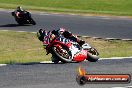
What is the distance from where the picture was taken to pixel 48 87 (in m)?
11.5

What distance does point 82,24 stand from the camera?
31.4 meters

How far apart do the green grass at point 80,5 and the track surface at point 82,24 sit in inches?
147

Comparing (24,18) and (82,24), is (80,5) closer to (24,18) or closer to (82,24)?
(82,24)

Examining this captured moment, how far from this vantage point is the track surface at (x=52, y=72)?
38.6 feet

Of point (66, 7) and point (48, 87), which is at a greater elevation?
point (48, 87)

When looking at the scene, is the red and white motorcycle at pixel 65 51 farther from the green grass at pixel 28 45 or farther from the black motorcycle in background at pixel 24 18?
the black motorcycle in background at pixel 24 18

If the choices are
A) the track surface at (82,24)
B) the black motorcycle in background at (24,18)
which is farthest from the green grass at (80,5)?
the black motorcycle in background at (24,18)

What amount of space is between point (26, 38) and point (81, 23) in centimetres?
603

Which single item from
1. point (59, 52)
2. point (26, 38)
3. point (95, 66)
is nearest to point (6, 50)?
point (26, 38)

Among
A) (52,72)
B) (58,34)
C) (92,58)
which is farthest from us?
(58,34)

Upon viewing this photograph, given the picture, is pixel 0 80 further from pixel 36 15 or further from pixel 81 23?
pixel 36 15

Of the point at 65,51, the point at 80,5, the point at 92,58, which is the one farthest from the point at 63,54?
the point at 80,5

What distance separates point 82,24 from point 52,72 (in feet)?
60.0

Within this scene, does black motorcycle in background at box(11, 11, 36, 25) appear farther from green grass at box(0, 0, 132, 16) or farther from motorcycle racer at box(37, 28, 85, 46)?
motorcycle racer at box(37, 28, 85, 46)
